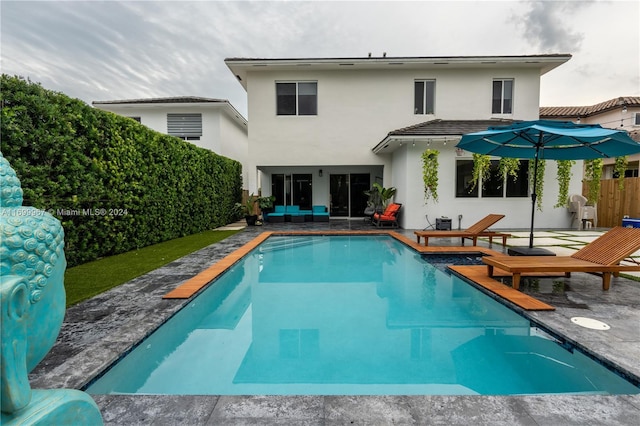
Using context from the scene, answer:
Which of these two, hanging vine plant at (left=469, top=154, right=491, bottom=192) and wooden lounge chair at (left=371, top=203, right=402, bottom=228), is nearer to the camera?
hanging vine plant at (left=469, top=154, right=491, bottom=192)

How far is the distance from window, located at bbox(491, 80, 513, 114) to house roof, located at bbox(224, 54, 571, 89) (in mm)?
792

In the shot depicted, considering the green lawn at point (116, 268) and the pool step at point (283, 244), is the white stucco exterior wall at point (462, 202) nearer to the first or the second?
the pool step at point (283, 244)

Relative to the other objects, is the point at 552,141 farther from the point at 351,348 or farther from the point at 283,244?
the point at 283,244

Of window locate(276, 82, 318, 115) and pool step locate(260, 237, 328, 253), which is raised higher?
window locate(276, 82, 318, 115)

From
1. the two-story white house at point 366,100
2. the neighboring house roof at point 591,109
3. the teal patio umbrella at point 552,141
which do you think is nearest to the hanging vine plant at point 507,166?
the two-story white house at point 366,100

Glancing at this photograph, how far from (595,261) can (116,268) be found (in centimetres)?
850

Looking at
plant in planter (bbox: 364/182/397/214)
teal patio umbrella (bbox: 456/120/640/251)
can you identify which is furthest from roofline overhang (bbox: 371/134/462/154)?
teal patio umbrella (bbox: 456/120/640/251)

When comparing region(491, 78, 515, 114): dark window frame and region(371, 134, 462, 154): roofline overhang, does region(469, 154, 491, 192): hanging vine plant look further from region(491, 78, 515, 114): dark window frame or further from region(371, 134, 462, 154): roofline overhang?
region(491, 78, 515, 114): dark window frame

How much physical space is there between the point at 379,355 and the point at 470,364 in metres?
0.92

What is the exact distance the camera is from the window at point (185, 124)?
699 inches

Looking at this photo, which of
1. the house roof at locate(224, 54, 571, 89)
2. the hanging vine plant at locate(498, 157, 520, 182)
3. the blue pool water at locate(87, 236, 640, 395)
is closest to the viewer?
the blue pool water at locate(87, 236, 640, 395)

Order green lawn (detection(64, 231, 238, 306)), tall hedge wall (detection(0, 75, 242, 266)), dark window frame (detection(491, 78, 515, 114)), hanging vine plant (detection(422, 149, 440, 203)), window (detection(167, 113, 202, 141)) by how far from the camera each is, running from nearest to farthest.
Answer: green lawn (detection(64, 231, 238, 306)) < tall hedge wall (detection(0, 75, 242, 266)) < hanging vine plant (detection(422, 149, 440, 203)) < dark window frame (detection(491, 78, 515, 114)) < window (detection(167, 113, 202, 141))

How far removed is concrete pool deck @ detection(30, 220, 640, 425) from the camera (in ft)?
6.95

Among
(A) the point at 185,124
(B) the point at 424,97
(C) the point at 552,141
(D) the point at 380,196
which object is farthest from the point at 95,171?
(B) the point at 424,97
